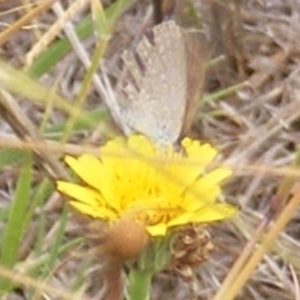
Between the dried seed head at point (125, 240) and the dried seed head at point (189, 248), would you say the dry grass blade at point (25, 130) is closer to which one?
the dried seed head at point (189, 248)

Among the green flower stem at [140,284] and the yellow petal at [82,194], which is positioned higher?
the yellow petal at [82,194]

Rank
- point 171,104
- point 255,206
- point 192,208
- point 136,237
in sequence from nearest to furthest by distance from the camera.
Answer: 1. point 136,237
2. point 192,208
3. point 171,104
4. point 255,206

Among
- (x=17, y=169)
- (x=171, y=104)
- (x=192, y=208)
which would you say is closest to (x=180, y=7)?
(x=17, y=169)

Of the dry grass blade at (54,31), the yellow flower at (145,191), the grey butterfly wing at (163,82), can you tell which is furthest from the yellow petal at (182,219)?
the dry grass blade at (54,31)

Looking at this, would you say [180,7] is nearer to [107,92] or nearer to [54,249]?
[107,92]

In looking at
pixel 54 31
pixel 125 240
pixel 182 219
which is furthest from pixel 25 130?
pixel 125 240

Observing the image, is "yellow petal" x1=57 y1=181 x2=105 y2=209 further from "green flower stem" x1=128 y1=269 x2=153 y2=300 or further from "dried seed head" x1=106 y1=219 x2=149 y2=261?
"dried seed head" x1=106 y1=219 x2=149 y2=261

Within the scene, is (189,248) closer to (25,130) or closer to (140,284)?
(140,284)
